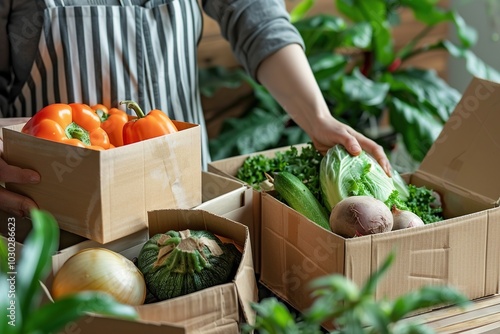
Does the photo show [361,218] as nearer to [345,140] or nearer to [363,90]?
[345,140]

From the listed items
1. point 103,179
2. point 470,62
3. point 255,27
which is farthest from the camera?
point 470,62

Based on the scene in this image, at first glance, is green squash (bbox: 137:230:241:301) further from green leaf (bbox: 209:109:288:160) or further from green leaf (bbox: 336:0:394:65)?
green leaf (bbox: 336:0:394:65)

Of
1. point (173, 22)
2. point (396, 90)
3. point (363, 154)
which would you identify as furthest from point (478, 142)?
point (396, 90)

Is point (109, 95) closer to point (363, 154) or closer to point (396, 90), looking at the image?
point (363, 154)

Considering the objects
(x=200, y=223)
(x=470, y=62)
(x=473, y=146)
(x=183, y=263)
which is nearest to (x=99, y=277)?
(x=183, y=263)

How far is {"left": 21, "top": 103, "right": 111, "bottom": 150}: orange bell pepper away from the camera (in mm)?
1135

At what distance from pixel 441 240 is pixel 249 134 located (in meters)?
1.51

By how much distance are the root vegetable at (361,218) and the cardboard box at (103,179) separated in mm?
287

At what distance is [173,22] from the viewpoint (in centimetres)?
162

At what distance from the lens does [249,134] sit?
103 inches

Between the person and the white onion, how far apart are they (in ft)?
1.95

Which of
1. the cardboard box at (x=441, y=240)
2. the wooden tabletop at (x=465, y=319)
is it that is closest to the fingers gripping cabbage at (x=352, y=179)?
the cardboard box at (x=441, y=240)

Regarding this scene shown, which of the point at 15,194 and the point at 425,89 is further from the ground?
the point at 15,194

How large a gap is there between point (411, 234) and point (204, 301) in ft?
1.24
